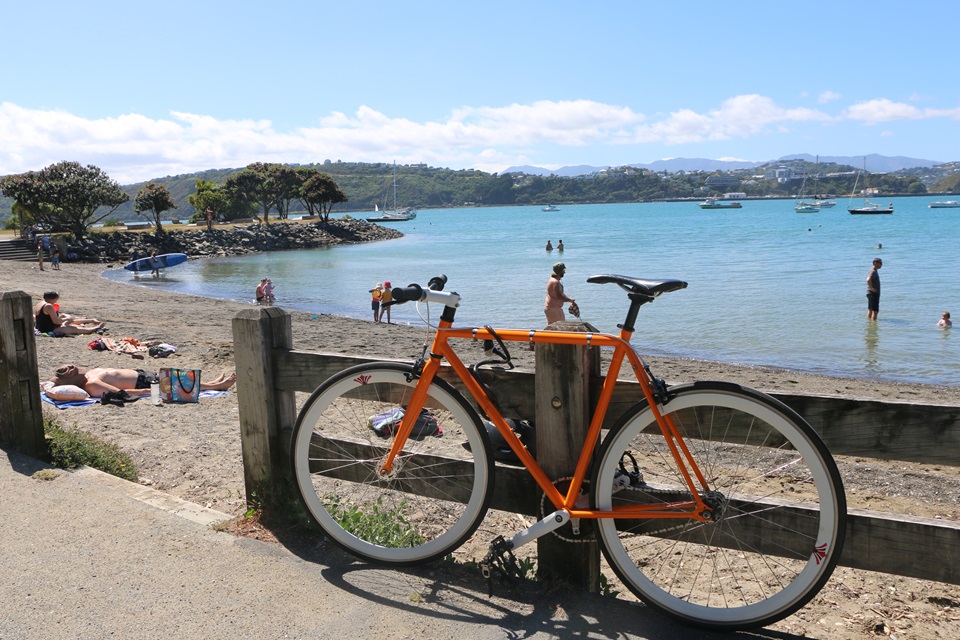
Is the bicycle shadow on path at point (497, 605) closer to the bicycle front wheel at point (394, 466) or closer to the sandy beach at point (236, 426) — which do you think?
the bicycle front wheel at point (394, 466)

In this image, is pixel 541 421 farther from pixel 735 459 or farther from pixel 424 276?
pixel 424 276

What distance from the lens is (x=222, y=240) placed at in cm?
7050

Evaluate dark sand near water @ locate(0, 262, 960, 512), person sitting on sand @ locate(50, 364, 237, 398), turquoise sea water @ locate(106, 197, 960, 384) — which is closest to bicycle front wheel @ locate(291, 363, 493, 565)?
dark sand near water @ locate(0, 262, 960, 512)

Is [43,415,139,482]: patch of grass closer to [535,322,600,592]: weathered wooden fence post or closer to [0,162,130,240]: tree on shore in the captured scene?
[535,322,600,592]: weathered wooden fence post

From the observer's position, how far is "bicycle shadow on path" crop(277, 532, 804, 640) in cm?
318

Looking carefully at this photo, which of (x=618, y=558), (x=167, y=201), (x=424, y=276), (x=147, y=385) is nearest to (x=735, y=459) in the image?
(x=618, y=558)

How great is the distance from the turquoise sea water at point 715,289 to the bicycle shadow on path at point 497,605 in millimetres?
15890

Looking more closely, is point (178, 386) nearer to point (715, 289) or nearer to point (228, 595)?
point (228, 595)

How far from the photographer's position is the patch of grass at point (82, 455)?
17.8ft

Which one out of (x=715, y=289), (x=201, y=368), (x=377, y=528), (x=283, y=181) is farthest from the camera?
(x=283, y=181)

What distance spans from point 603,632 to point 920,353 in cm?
1985

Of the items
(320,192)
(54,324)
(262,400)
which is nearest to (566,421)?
(262,400)

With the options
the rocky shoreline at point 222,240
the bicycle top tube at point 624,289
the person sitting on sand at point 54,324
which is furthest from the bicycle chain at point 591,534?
the rocky shoreline at point 222,240

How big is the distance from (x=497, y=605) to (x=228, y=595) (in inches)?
47.2
